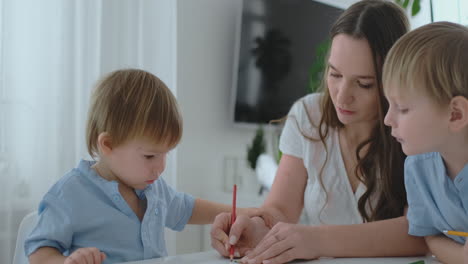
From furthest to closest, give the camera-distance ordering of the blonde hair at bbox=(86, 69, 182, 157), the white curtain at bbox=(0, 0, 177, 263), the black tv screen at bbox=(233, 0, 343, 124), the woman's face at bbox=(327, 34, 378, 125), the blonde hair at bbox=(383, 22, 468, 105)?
the black tv screen at bbox=(233, 0, 343, 124) < the white curtain at bbox=(0, 0, 177, 263) < the woman's face at bbox=(327, 34, 378, 125) < the blonde hair at bbox=(86, 69, 182, 157) < the blonde hair at bbox=(383, 22, 468, 105)

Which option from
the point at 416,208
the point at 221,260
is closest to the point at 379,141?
the point at 416,208

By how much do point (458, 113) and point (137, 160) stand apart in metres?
0.62

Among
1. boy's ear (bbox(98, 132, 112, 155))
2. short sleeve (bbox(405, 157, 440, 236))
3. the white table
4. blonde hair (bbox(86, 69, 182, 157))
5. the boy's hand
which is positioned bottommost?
the white table

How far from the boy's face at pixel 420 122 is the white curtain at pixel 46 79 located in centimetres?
158

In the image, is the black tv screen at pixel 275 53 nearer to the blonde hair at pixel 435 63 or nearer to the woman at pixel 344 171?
the woman at pixel 344 171

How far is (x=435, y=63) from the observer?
0.84m

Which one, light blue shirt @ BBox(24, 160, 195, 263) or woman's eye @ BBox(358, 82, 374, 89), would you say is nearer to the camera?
light blue shirt @ BBox(24, 160, 195, 263)

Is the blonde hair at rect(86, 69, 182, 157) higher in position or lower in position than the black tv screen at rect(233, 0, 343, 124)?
lower

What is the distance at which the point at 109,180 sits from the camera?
108 cm

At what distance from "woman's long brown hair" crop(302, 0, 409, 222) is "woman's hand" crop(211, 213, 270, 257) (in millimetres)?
320

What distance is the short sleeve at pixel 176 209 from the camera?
1.23 meters

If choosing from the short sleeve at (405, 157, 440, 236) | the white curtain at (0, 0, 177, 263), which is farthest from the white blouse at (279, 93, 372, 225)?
the white curtain at (0, 0, 177, 263)

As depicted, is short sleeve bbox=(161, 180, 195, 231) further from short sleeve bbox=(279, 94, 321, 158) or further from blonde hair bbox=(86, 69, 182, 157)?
short sleeve bbox=(279, 94, 321, 158)

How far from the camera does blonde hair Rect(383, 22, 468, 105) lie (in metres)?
0.83
